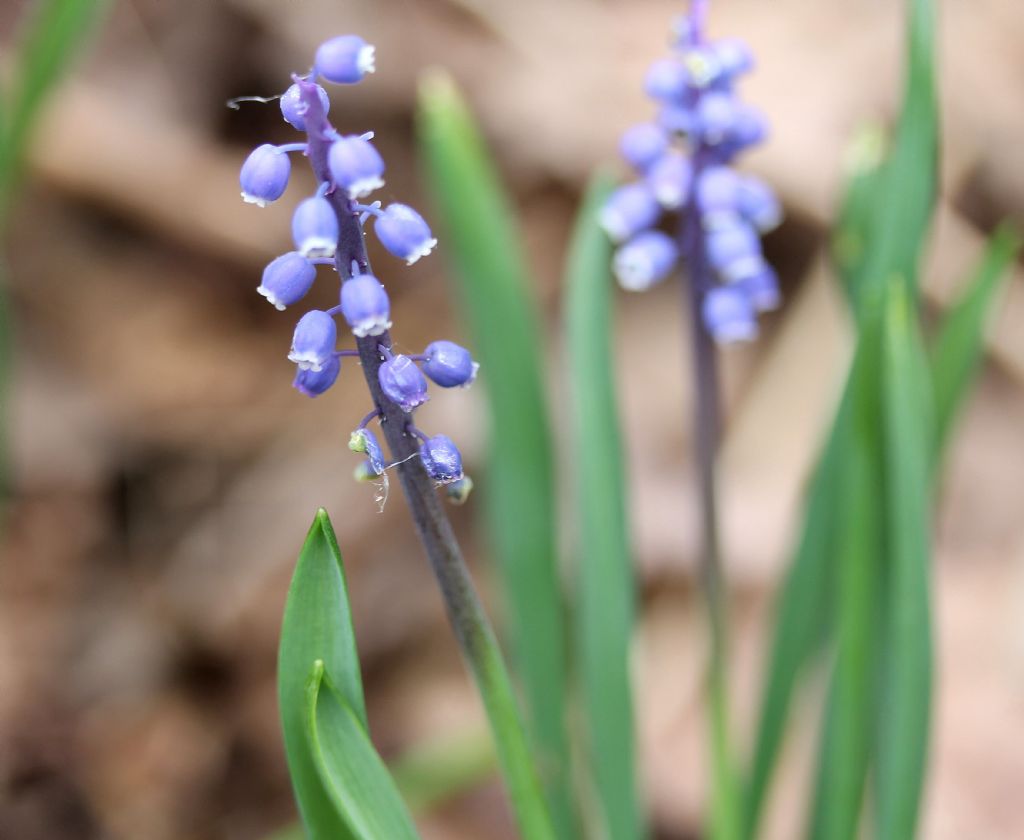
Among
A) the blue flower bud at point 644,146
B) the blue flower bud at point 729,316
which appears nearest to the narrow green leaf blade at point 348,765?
the blue flower bud at point 729,316

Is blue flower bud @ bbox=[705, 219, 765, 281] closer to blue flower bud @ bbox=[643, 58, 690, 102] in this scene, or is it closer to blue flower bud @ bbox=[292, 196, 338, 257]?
blue flower bud @ bbox=[643, 58, 690, 102]

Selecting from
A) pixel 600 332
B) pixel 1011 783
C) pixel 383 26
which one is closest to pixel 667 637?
pixel 1011 783

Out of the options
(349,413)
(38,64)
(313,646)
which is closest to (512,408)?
(313,646)

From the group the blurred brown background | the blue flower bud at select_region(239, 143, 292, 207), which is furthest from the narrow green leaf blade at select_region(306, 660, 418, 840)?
the blurred brown background

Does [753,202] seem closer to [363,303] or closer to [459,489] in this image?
[459,489]

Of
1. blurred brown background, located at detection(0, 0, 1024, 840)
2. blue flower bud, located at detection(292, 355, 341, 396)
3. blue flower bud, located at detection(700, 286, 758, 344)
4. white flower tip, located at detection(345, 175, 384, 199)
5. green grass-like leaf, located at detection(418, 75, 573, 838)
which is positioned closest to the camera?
white flower tip, located at detection(345, 175, 384, 199)

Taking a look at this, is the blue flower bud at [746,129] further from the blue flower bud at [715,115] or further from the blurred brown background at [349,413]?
the blurred brown background at [349,413]

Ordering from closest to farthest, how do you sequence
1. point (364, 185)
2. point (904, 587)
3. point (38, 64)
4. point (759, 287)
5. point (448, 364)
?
point (364, 185) < point (448, 364) < point (904, 587) < point (759, 287) < point (38, 64)
